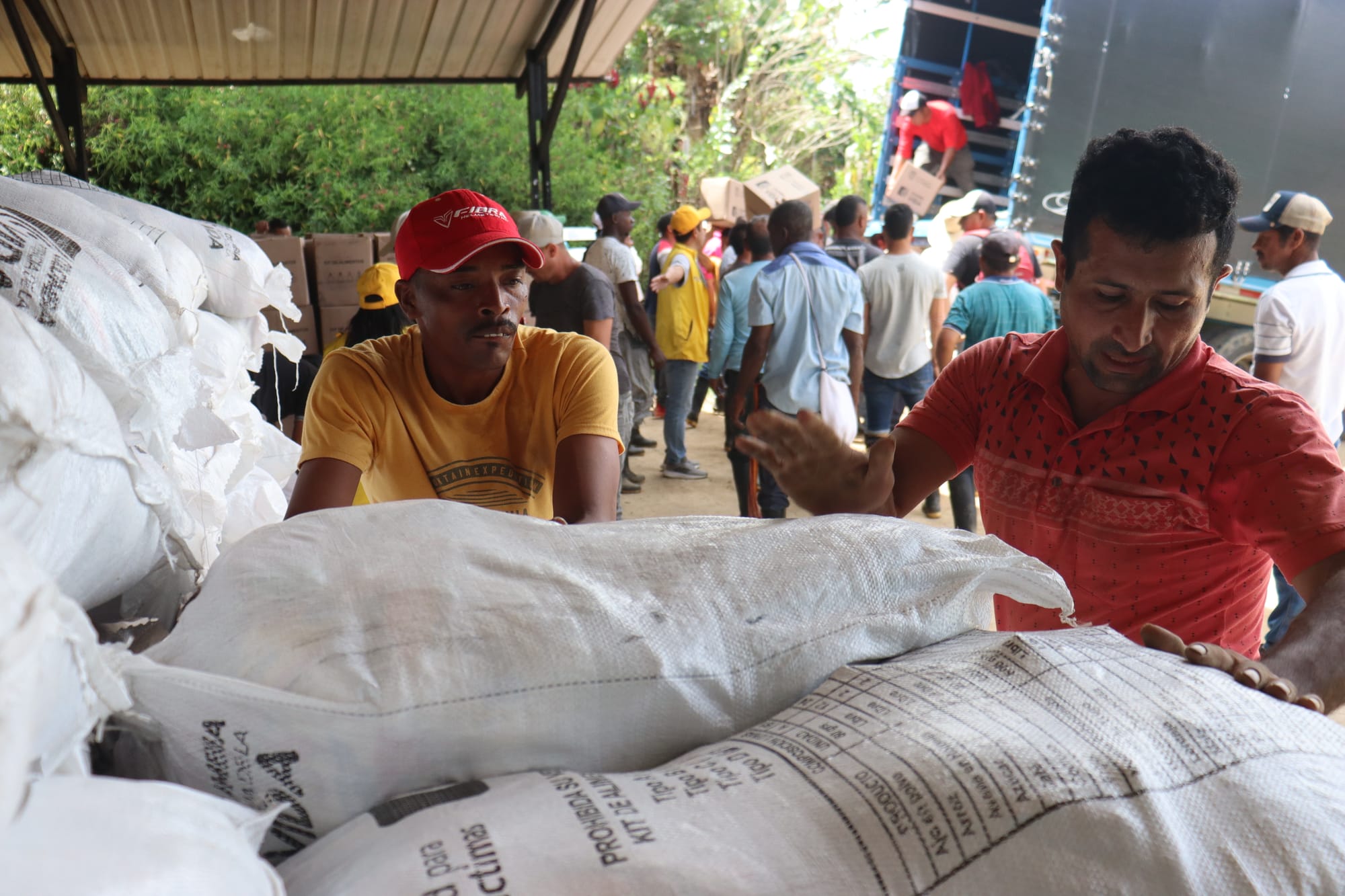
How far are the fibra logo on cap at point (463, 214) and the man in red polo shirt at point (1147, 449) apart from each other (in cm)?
78

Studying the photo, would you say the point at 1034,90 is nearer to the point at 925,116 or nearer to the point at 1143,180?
the point at 925,116

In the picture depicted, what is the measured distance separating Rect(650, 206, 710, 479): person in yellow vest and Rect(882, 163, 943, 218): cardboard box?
1.93 meters

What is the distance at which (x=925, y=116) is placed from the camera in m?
8.45

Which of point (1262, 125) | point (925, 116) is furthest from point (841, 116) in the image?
point (1262, 125)

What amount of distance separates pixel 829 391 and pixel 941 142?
4.84 m

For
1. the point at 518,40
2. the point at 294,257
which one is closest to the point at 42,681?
the point at 518,40

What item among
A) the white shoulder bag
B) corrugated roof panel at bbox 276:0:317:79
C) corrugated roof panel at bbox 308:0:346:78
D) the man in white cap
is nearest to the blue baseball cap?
the man in white cap

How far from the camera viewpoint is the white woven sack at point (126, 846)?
0.49m

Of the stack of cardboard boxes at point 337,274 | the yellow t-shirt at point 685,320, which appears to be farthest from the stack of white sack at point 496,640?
the yellow t-shirt at point 685,320

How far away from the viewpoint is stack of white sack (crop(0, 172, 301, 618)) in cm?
73

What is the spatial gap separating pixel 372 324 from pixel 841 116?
13.9 metres

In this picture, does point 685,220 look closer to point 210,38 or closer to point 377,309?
point 210,38

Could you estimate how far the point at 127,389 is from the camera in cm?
96

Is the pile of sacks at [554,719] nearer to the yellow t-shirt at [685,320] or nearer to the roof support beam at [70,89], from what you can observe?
the roof support beam at [70,89]
